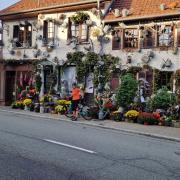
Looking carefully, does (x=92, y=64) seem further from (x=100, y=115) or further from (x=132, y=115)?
(x=132, y=115)

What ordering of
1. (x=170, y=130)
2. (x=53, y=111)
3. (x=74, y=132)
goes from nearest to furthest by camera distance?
(x=74, y=132) → (x=170, y=130) → (x=53, y=111)

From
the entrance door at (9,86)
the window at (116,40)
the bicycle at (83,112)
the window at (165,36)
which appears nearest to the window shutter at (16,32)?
the entrance door at (9,86)

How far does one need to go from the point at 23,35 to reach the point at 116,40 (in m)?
7.97

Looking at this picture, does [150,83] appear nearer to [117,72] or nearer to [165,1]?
[117,72]

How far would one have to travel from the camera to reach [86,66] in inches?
1034

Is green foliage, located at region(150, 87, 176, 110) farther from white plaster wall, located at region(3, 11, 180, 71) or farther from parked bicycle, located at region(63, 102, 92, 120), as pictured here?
parked bicycle, located at region(63, 102, 92, 120)

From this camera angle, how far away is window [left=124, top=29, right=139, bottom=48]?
963 inches

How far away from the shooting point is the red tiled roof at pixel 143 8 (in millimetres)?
22956

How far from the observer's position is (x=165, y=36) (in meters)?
23.3

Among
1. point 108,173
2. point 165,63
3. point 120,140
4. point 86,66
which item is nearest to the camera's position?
point 108,173

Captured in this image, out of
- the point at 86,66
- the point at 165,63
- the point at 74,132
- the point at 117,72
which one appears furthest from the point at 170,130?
the point at 86,66

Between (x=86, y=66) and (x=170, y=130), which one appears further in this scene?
(x=86, y=66)

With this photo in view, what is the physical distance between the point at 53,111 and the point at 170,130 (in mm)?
8654

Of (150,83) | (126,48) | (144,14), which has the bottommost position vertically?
(150,83)
